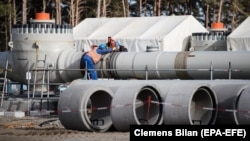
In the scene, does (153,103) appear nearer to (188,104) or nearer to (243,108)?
(188,104)

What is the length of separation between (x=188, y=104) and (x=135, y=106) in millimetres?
2153

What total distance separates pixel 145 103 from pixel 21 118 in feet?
22.2

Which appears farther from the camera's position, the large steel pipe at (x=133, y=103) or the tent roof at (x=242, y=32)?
the tent roof at (x=242, y=32)

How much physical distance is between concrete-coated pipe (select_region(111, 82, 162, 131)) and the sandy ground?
0.40 metres

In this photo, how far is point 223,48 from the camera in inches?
1655

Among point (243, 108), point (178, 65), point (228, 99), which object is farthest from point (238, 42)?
point (243, 108)

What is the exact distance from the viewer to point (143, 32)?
45562 millimetres

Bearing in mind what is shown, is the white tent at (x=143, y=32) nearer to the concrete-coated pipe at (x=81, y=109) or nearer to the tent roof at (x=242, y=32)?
the tent roof at (x=242, y=32)

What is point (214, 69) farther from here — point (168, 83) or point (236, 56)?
point (168, 83)

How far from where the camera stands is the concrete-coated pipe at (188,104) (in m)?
21.3

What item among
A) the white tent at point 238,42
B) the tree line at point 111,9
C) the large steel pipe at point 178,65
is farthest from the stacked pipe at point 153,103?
the tree line at point 111,9

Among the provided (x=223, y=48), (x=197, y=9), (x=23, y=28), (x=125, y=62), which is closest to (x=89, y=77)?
(x=125, y=62)

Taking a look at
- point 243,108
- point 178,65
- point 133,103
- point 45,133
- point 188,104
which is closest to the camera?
Answer: point 188,104

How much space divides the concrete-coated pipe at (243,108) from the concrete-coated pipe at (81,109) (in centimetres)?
377
